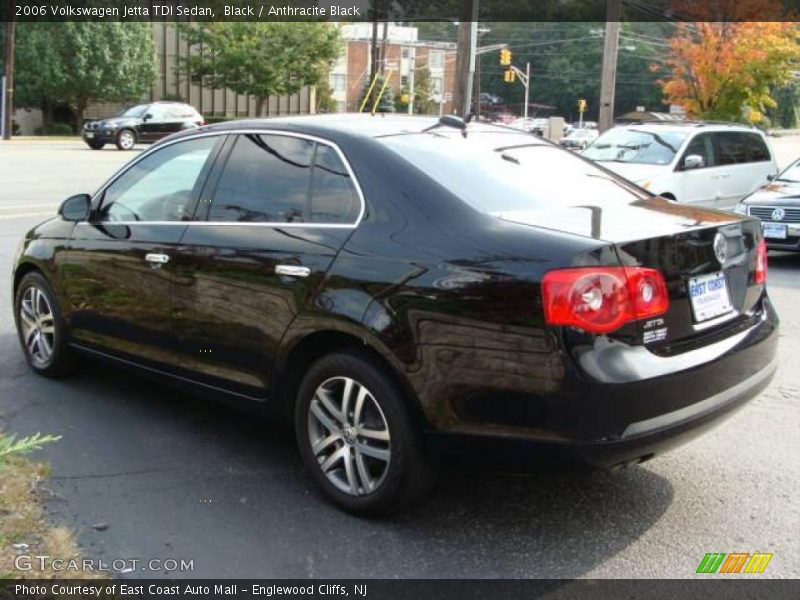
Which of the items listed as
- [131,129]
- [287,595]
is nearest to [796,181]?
[287,595]

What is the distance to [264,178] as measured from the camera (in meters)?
4.22

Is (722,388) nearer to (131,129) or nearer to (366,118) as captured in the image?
(366,118)

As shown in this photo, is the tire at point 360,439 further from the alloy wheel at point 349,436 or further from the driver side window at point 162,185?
the driver side window at point 162,185

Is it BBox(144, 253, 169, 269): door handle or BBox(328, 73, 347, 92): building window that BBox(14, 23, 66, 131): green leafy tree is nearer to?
BBox(328, 73, 347, 92): building window

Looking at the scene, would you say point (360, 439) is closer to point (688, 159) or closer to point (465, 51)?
point (688, 159)

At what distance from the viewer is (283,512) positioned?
376 cm

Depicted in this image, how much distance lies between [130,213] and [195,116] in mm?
29551

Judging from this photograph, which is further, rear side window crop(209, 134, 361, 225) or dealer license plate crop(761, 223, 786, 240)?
dealer license plate crop(761, 223, 786, 240)

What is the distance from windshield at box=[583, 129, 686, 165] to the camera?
12117 mm

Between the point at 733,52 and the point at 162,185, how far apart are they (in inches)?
909

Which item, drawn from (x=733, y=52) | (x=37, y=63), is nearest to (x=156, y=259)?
(x=733, y=52)

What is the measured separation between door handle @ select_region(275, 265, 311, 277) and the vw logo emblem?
172 centimetres

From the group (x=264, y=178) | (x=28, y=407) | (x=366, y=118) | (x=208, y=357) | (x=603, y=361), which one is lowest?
(x=28, y=407)

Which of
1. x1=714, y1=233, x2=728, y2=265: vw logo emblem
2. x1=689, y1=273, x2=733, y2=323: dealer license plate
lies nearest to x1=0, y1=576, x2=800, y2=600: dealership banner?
x1=689, y1=273, x2=733, y2=323: dealer license plate
